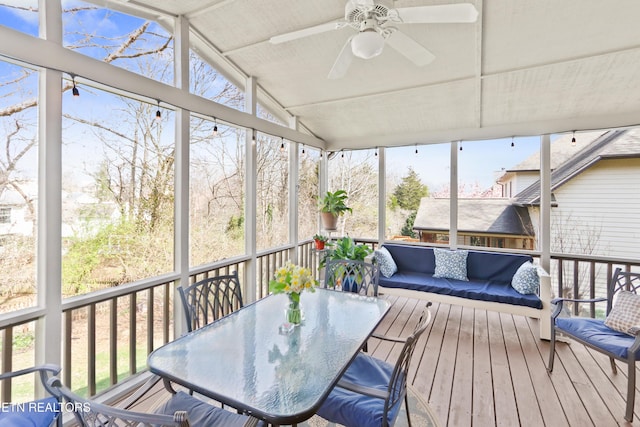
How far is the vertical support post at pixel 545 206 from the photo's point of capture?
3.95 meters

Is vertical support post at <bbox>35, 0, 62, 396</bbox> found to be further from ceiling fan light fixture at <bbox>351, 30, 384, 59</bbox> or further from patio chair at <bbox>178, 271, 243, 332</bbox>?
ceiling fan light fixture at <bbox>351, 30, 384, 59</bbox>

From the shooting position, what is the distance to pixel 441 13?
63.8 inches

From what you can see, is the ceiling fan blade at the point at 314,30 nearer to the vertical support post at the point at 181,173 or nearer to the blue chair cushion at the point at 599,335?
the vertical support post at the point at 181,173

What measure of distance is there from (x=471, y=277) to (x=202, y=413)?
3.84 meters

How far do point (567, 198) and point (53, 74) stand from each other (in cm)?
554

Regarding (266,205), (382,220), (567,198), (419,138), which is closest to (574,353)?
(567,198)

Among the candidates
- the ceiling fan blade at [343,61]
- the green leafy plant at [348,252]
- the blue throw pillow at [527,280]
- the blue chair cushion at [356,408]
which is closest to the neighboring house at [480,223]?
the blue throw pillow at [527,280]

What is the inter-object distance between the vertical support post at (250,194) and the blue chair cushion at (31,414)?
2187 millimetres

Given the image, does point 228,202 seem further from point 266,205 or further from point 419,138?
point 419,138

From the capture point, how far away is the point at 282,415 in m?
1.12

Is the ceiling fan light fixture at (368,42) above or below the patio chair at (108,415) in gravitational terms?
above

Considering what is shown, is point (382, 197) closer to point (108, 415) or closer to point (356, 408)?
point (356, 408)

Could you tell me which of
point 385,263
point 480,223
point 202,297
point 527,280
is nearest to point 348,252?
point 385,263

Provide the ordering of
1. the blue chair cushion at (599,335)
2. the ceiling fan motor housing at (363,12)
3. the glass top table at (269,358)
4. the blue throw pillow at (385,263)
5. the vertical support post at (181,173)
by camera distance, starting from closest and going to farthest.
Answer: the glass top table at (269,358), the ceiling fan motor housing at (363,12), the blue chair cushion at (599,335), the vertical support post at (181,173), the blue throw pillow at (385,263)
